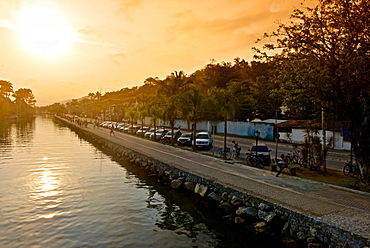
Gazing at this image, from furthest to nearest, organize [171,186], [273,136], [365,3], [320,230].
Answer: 1. [273,136]
2. [171,186]
3. [365,3]
4. [320,230]

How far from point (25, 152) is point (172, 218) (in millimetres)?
31463

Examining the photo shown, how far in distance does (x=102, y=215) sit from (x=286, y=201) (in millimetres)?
9673

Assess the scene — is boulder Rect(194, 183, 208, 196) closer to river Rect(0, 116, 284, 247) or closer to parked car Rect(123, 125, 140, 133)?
river Rect(0, 116, 284, 247)

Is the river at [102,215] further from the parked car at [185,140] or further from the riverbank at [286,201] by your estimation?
the parked car at [185,140]

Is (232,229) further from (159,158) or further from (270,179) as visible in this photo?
(159,158)

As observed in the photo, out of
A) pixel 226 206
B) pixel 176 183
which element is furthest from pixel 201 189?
pixel 176 183

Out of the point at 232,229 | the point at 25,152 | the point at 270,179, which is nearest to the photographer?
the point at 232,229

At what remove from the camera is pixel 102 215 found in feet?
50.4

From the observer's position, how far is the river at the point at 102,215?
1241 cm

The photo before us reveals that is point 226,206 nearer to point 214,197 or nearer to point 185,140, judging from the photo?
point 214,197

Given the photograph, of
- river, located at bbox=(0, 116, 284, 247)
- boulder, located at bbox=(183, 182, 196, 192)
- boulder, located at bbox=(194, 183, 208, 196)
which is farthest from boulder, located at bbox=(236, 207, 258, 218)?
boulder, located at bbox=(183, 182, 196, 192)

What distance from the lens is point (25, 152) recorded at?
38406 mm

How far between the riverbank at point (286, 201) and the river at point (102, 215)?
41.2 inches

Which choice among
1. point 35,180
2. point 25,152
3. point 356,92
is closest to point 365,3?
point 356,92
